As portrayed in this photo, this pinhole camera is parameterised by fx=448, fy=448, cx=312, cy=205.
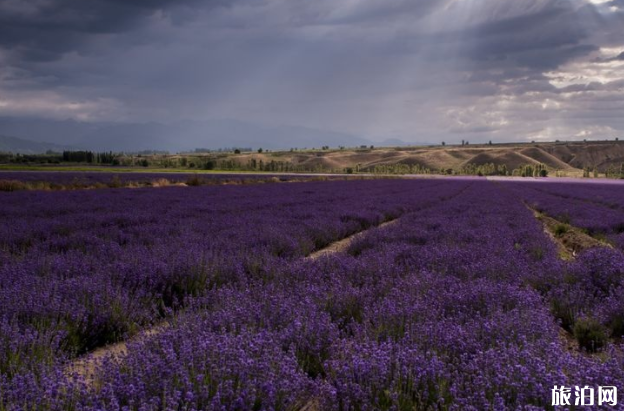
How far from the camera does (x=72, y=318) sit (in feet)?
11.1

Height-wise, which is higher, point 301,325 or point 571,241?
point 301,325

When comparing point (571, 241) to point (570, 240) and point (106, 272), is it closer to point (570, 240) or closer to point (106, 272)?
point (570, 240)

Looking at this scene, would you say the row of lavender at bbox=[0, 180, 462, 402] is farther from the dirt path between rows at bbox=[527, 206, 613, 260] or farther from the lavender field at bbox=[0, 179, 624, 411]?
the dirt path between rows at bbox=[527, 206, 613, 260]

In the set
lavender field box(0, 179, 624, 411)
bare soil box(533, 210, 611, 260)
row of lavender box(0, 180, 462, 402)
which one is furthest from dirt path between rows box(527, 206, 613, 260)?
row of lavender box(0, 180, 462, 402)

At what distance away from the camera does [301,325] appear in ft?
9.67

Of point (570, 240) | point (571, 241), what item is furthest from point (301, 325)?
point (570, 240)

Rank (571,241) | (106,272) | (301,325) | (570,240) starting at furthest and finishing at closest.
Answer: (570,240)
(571,241)
(106,272)
(301,325)

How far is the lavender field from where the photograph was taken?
2119 mm

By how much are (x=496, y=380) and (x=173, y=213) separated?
9815 mm

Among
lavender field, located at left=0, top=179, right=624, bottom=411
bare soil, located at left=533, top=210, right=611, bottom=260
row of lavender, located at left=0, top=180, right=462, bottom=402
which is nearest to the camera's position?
lavender field, located at left=0, top=179, right=624, bottom=411

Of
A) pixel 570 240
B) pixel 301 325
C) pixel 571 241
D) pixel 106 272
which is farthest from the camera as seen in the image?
pixel 570 240

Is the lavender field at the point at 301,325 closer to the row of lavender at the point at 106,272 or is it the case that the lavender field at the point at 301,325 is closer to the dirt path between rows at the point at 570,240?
the row of lavender at the point at 106,272

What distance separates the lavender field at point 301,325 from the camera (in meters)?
2.12

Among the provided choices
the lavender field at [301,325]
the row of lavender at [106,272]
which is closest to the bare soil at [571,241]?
the lavender field at [301,325]
